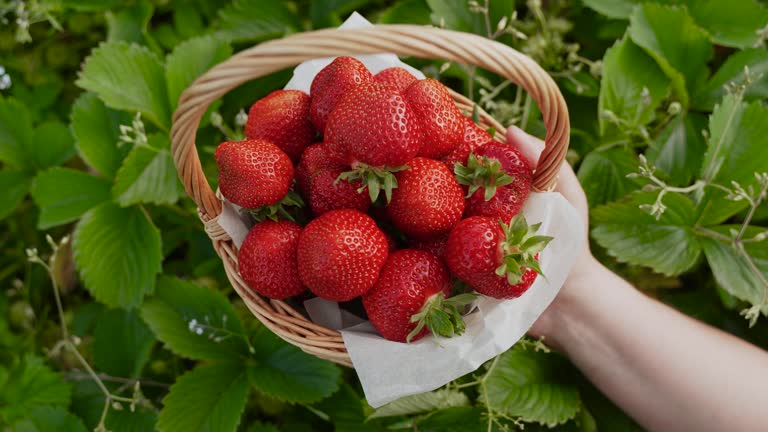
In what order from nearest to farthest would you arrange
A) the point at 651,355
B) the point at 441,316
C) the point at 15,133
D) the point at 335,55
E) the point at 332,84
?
the point at 335,55
the point at 441,316
the point at 332,84
the point at 651,355
the point at 15,133

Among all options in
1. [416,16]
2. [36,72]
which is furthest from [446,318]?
[36,72]

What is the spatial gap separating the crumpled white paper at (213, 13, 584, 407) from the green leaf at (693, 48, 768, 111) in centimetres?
57

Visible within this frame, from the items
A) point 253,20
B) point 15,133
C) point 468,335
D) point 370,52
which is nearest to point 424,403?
point 468,335

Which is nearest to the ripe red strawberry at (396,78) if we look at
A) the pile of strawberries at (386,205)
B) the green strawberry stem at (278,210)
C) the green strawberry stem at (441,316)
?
the pile of strawberries at (386,205)

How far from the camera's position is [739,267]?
43.2 inches

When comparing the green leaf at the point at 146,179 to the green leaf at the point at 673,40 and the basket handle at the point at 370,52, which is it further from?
the green leaf at the point at 673,40

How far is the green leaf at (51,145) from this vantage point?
4.60ft

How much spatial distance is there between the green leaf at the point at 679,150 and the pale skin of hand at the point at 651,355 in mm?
278

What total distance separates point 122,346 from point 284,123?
71 cm

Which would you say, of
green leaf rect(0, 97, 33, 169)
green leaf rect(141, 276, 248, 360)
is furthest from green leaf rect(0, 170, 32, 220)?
green leaf rect(141, 276, 248, 360)

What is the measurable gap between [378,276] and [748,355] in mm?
699

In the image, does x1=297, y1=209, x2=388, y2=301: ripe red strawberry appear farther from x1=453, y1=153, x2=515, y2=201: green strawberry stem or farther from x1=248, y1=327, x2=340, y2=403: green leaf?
x1=248, y1=327, x2=340, y2=403: green leaf

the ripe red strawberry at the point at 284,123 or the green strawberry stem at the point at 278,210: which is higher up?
the ripe red strawberry at the point at 284,123

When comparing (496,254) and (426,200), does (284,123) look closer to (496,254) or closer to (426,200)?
(426,200)
